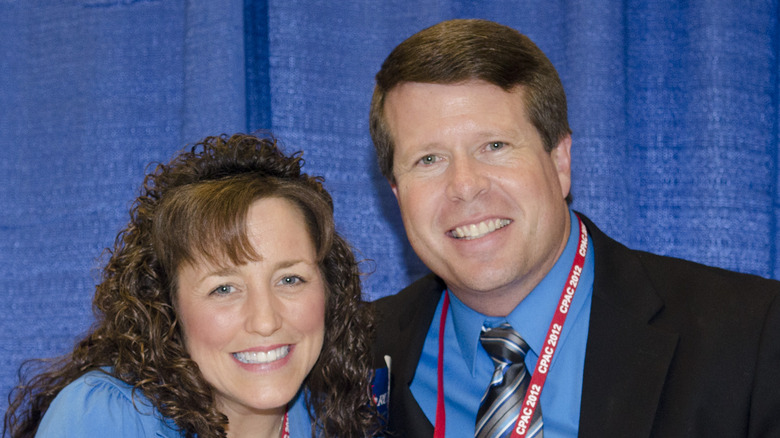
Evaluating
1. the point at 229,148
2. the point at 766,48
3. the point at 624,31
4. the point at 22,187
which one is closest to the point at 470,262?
the point at 229,148

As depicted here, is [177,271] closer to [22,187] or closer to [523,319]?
[523,319]

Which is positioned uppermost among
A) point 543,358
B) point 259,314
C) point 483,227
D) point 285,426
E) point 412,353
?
point 483,227

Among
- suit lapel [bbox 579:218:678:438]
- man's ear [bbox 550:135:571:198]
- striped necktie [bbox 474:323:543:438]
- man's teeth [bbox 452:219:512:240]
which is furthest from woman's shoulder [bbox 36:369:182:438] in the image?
man's ear [bbox 550:135:571:198]

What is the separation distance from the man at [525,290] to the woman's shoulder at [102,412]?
2.01 ft

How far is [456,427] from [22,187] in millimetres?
A: 1632

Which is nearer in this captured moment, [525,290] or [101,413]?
[101,413]

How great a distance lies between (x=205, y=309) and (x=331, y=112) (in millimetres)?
982

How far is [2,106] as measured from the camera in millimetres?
2596

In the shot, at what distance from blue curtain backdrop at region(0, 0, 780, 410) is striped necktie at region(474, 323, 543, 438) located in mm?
592

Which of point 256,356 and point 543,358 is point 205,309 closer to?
point 256,356

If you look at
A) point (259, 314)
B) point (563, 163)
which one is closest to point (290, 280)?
point (259, 314)

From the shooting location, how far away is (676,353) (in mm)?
1689

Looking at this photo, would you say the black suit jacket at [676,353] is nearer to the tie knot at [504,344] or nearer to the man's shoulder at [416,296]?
the tie knot at [504,344]

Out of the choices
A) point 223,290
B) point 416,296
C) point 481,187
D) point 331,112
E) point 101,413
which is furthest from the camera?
point 331,112
